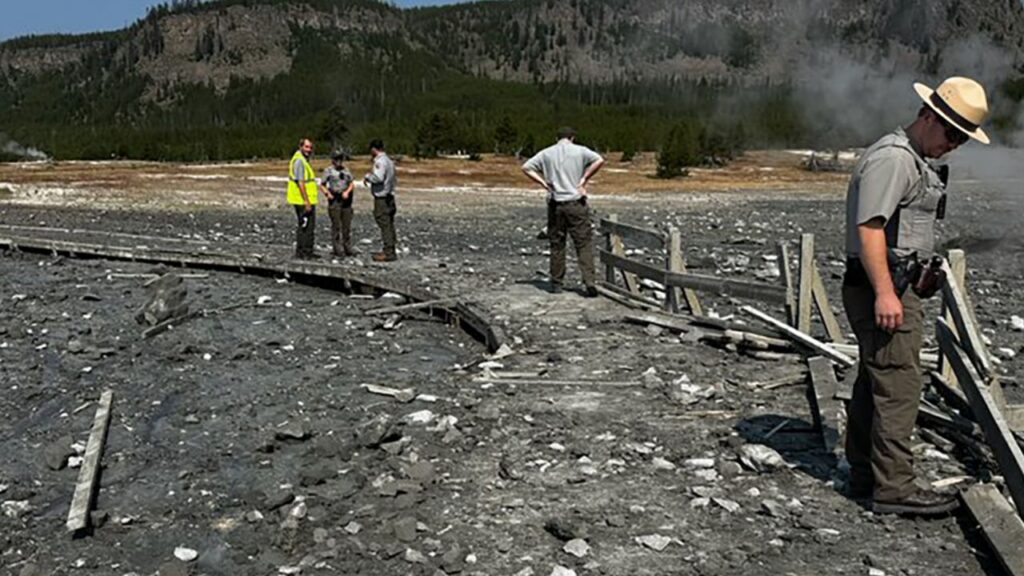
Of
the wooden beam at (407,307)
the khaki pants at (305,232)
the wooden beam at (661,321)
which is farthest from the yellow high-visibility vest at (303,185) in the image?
the wooden beam at (661,321)

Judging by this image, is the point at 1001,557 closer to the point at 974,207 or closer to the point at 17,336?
the point at 17,336

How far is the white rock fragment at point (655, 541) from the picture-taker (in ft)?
16.6

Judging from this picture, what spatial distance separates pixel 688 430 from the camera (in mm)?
6922

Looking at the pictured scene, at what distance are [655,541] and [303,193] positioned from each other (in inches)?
482

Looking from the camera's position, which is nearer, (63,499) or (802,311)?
(63,499)

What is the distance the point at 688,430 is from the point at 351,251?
463 inches

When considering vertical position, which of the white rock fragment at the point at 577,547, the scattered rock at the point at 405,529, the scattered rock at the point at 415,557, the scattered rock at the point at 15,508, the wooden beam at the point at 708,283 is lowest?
the scattered rock at the point at 15,508

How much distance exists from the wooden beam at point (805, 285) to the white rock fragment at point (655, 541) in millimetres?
4504

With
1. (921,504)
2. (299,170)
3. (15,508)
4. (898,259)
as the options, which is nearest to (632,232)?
(299,170)

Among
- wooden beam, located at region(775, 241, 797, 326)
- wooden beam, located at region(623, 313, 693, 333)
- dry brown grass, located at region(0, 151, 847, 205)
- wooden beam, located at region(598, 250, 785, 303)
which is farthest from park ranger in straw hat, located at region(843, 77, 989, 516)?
dry brown grass, located at region(0, 151, 847, 205)

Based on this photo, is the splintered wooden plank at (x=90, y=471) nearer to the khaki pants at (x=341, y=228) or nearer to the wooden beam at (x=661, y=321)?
the wooden beam at (x=661, y=321)

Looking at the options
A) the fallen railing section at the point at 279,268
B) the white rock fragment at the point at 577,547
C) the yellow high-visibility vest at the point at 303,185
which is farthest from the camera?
the yellow high-visibility vest at the point at 303,185

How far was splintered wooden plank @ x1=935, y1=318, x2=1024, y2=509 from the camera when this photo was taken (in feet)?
15.7

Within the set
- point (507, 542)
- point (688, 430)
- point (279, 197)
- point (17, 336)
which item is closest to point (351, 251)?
point (17, 336)
